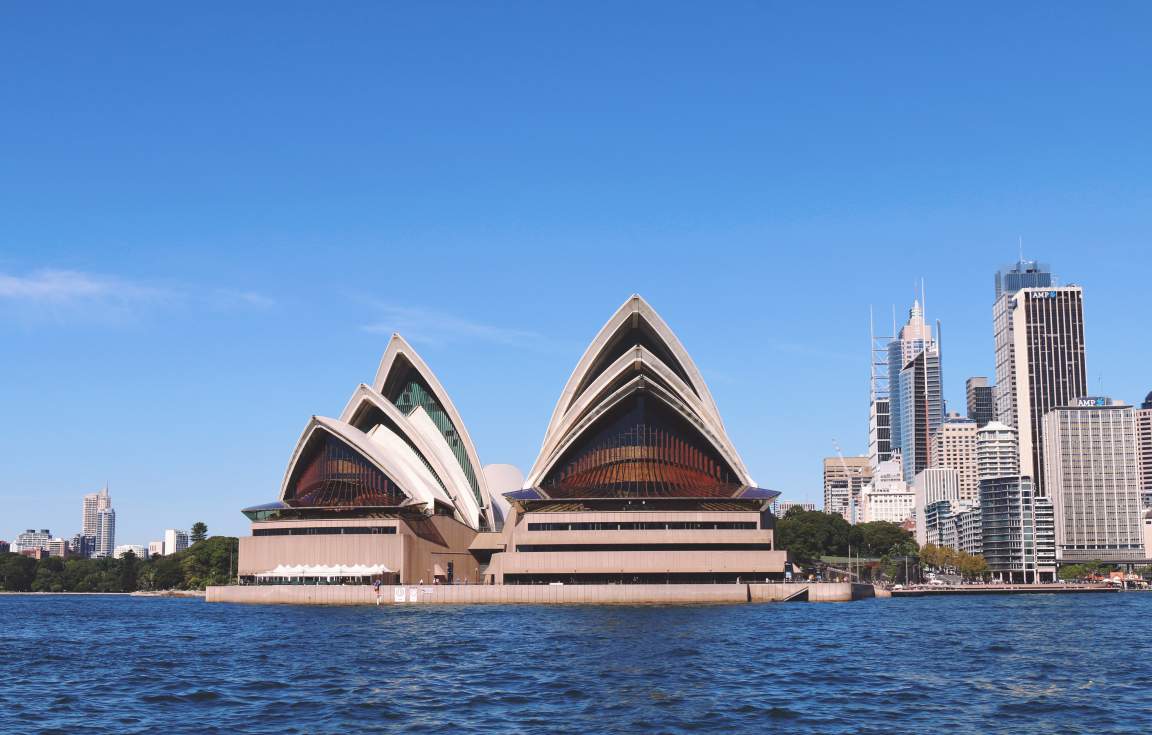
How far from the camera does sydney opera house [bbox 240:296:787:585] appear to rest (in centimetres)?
9625

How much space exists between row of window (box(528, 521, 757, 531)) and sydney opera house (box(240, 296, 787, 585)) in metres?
0.11

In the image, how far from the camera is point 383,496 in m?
103

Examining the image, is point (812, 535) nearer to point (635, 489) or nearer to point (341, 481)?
point (635, 489)

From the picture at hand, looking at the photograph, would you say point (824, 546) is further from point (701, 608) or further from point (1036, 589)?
point (701, 608)

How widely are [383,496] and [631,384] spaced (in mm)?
22743

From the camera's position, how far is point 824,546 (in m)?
174

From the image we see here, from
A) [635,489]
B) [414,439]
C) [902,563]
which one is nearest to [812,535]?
[902,563]

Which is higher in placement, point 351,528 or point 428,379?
point 428,379

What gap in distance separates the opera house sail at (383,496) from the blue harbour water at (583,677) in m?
31.3

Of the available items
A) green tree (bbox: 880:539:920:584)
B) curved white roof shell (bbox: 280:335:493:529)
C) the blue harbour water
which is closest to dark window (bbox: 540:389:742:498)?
curved white roof shell (bbox: 280:335:493:529)

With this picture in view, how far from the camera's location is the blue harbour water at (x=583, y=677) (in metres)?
30.5

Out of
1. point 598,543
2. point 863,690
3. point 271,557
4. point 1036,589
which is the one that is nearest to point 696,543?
point 598,543

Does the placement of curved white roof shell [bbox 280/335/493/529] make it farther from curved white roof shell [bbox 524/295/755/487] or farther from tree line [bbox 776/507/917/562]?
tree line [bbox 776/507/917/562]

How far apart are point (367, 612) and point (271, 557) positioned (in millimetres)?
25035
